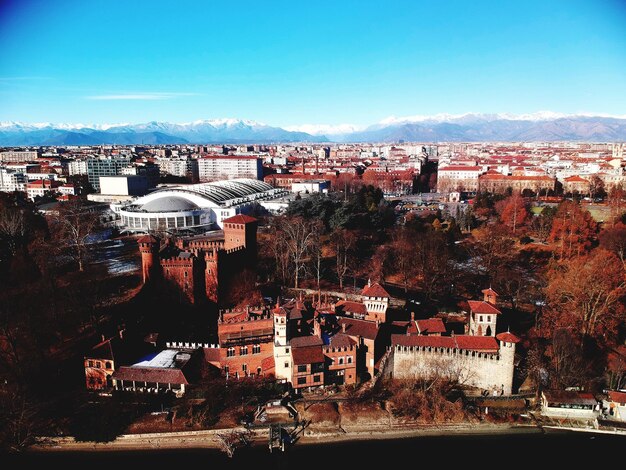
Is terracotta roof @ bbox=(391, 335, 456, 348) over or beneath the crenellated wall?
over

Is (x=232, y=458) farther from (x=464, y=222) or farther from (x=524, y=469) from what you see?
(x=464, y=222)

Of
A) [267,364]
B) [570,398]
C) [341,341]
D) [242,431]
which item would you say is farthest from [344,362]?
[570,398]

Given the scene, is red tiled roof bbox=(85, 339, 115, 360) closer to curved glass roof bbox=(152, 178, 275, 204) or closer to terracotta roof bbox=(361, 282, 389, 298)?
terracotta roof bbox=(361, 282, 389, 298)

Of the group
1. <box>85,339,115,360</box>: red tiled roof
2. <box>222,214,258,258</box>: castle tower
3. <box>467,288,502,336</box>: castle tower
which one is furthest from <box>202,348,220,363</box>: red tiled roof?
<box>467,288,502,336</box>: castle tower

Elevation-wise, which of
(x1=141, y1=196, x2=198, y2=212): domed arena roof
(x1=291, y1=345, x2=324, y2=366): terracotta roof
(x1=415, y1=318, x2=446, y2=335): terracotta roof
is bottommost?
(x1=291, y1=345, x2=324, y2=366): terracotta roof

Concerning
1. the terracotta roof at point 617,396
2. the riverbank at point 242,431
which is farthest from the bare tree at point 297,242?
the terracotta roof at point 617,396
